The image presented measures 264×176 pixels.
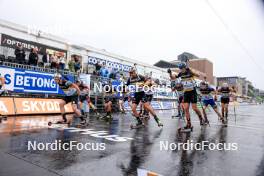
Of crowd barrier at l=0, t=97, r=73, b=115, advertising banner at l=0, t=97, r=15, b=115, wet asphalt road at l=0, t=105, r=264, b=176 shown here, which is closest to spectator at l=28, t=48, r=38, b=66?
crowd barrier at l=0, t=97, r=73, b=115

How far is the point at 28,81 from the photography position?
13.7 m

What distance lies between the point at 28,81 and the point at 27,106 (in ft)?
4.52

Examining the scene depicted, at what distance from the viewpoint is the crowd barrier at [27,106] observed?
40.9ft

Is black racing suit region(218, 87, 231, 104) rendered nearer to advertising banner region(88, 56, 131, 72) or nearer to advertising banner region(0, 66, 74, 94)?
advertising banner region(0, 66, 74, 94)

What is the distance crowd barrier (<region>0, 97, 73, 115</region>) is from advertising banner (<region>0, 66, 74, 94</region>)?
1.73 ft

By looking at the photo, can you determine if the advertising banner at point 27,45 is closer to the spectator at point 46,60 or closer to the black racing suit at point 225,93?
the spectator at point 46,60

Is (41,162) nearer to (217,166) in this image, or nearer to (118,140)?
(118,140)

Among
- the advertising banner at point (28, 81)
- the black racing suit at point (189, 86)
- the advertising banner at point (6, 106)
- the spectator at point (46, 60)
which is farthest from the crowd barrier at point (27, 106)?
the black racing suit at point (189, 86)

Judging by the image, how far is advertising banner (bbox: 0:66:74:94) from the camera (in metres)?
12.9

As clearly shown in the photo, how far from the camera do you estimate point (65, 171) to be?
148 inches

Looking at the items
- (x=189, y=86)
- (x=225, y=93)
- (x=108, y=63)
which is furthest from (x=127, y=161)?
(x=108, y=63)

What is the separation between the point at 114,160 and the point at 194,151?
1781 mm

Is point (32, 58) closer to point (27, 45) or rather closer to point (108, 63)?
point (27, 45)

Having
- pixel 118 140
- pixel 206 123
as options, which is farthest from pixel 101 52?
pixel 118 140
